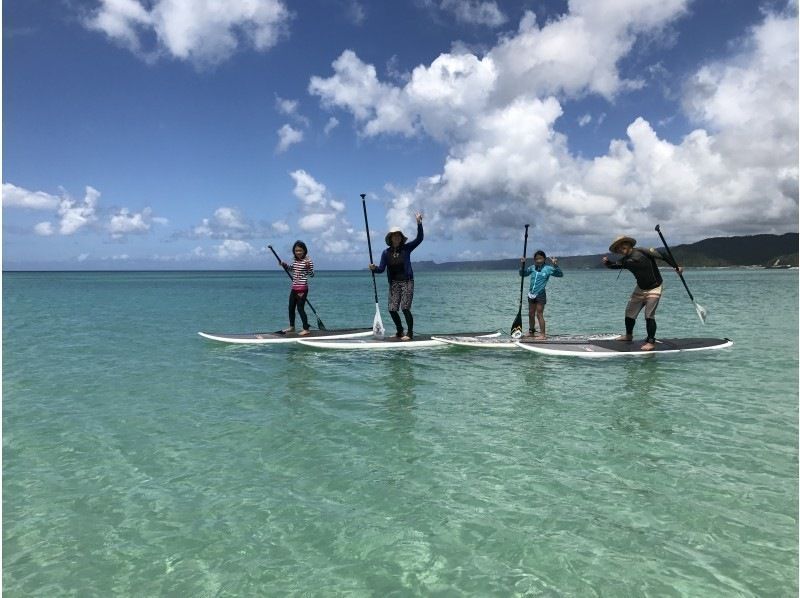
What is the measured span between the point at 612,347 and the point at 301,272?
395 inches

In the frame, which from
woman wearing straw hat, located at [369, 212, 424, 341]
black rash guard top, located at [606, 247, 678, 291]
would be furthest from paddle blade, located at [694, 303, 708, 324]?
woman wearing straw hat, located at [369, 212, 424, 341]

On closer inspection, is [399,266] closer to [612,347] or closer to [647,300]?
[612,347]

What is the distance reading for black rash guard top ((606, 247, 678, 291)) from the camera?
47.5 feet

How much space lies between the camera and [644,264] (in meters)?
14.7

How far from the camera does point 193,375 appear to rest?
13.2m

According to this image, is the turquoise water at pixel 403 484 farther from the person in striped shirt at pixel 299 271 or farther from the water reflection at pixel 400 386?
the person in striped shirt at pixel 299 271

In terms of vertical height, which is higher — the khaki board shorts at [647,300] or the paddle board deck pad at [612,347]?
the khaki board shorts at [647,300]

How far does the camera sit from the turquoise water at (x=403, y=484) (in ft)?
15.2

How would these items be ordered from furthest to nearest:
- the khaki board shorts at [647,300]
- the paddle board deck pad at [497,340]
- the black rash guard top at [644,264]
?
the paddle board deck pad at [497,340] < the khaki board shorts at [647,300] < the black rash guard top at [644,264]

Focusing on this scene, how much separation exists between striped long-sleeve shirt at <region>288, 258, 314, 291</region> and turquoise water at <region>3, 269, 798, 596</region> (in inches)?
199

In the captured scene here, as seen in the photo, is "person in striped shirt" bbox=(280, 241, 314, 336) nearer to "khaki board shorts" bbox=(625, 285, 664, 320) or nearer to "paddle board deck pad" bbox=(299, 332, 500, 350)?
"paddle board deck pad" bbox=(299, 332, 500, 350)

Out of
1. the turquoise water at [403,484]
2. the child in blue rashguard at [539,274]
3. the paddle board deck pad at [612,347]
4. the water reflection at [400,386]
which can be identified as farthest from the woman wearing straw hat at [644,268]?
the water reflection at [400,386]

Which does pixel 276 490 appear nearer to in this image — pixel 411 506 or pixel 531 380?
pixel 411 506

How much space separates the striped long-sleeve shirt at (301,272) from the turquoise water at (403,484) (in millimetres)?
5058
